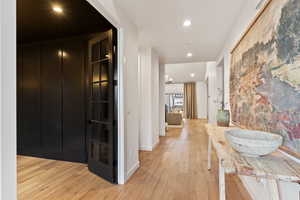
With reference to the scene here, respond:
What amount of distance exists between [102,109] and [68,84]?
1.15 metres

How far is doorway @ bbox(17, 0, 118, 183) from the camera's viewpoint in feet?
7.33

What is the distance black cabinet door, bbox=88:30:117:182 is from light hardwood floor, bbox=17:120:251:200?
0.25m

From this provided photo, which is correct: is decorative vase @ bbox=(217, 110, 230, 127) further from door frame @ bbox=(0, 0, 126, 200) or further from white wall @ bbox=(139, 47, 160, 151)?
door frame @ bbox=(0, 0, 126, 200)

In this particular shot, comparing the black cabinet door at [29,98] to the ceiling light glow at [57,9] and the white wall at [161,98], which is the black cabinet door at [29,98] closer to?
the ceiling light glow at [57,9]

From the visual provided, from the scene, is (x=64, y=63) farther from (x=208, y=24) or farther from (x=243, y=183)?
(x=243, y=183)

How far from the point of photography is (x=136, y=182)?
2273 millimetres

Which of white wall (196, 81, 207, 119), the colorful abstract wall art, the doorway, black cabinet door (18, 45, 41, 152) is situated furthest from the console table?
white wall (196, 81, 207, 119)

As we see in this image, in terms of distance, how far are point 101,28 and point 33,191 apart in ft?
8.60

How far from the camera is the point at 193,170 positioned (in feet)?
8.73

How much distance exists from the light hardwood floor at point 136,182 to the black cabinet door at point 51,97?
42 centimetres

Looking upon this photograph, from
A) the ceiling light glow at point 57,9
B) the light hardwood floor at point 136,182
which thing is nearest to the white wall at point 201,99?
the light hardwood floor at point 136,182

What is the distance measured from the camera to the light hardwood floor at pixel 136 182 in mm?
1952

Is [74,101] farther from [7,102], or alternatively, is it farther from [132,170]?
[7,102]

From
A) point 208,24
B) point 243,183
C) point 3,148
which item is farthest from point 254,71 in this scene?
point 3,148
